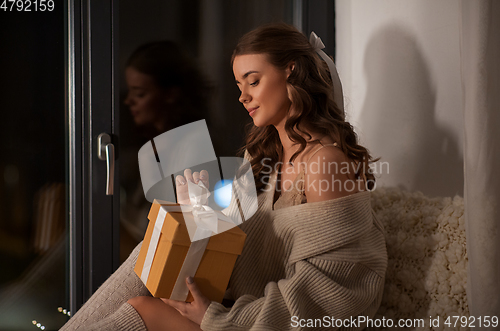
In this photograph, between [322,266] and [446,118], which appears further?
[446,118]

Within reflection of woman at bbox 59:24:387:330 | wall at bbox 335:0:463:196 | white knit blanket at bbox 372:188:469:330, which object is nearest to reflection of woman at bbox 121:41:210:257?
reflection of woman at bbox 59:24:387:330

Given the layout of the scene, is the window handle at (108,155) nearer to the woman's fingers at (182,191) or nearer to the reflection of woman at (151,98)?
the reflection of woman at (151,98)

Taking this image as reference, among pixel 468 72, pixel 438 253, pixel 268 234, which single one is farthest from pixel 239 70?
pixel 438 253

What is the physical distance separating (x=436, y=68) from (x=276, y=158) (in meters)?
0.56

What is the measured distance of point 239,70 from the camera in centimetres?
109

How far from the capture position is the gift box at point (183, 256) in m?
0.82

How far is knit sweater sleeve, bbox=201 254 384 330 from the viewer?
84cm

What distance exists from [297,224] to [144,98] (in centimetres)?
83

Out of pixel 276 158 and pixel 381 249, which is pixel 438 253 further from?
pixel 276 158

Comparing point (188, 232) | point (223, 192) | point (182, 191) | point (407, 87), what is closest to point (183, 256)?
point (188, 232)

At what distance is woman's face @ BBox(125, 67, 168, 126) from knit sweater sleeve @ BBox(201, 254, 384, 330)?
830 millimetres

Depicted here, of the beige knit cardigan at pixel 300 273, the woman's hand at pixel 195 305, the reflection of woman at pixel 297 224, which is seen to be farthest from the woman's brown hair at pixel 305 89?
the woman's hand at pixel 195 305

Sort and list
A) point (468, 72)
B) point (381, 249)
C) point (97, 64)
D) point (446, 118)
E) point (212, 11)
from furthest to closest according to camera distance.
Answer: point (212, 11) → point (97, 64) → point (446, 118) → point (381, 249) → point (468, 72)

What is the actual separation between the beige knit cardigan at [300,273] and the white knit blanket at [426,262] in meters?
0.08
